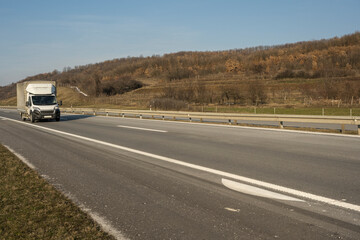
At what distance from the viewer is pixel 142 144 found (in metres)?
10.3

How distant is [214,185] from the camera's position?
17.6ft

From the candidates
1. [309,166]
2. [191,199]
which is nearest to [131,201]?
[191,199]

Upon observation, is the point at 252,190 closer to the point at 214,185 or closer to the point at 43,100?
the point at 214,185

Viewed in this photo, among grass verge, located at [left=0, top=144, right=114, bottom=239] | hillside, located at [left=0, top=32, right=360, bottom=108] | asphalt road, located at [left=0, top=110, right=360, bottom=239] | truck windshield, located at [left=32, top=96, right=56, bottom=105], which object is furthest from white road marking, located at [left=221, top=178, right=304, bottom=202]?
hillside, located at [left=0, top=32, right=360, bottom=108]

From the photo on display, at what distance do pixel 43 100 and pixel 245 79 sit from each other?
2753 inches

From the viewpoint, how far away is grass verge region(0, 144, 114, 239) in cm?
365

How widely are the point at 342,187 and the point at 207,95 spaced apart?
45.1 meters

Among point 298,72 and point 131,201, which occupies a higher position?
point 298,72

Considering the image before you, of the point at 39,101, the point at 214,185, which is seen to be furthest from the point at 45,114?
the point at 214,185

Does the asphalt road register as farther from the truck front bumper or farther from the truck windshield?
the truck windshield

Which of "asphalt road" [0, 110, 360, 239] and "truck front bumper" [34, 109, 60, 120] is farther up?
"truck front bumper" [34, 109, 60, 120]

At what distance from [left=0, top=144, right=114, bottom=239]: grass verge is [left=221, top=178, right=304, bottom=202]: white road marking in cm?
239

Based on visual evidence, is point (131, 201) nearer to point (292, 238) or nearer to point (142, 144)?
point (292, 238)

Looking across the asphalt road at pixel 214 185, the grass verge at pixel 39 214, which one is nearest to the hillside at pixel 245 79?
the asphalt road at pixel 214 185
